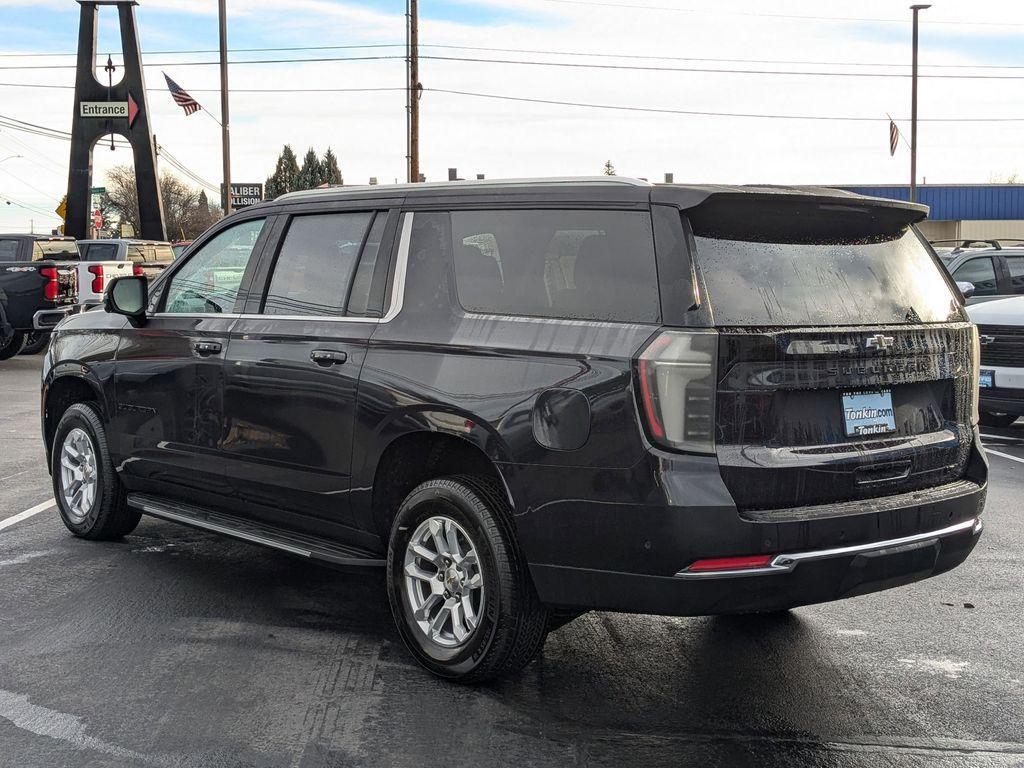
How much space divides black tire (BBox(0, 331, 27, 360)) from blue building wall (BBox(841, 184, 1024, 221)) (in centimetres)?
5342

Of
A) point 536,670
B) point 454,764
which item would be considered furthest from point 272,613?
point 454,764

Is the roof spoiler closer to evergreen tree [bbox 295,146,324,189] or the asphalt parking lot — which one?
the asphalt parking lot

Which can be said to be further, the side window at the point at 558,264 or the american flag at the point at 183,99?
the american flag at the point at 183,99

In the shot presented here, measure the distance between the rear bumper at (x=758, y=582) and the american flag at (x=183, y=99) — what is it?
3525 cm

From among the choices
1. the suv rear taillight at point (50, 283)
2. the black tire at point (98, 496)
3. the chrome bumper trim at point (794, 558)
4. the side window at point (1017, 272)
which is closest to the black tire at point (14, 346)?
the suv rear taillight at point (50, 283)

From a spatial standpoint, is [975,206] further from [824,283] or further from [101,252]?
[824,283]

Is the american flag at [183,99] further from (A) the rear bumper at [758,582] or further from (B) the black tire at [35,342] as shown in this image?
(A) the rear bumper at [758,582]

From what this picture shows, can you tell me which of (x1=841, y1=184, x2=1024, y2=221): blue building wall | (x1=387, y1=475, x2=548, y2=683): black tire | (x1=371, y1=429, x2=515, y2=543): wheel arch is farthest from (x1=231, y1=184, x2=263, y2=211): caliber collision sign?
(x1=841, y1=184, x2=1024, y2=221): blue building wall

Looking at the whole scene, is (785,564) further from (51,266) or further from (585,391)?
(51,266)

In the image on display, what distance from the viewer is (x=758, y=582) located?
3945 mm

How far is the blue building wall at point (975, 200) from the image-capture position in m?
65.3

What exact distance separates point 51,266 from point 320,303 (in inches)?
594

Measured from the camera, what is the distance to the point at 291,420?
5.24m

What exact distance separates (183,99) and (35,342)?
18252 mm
